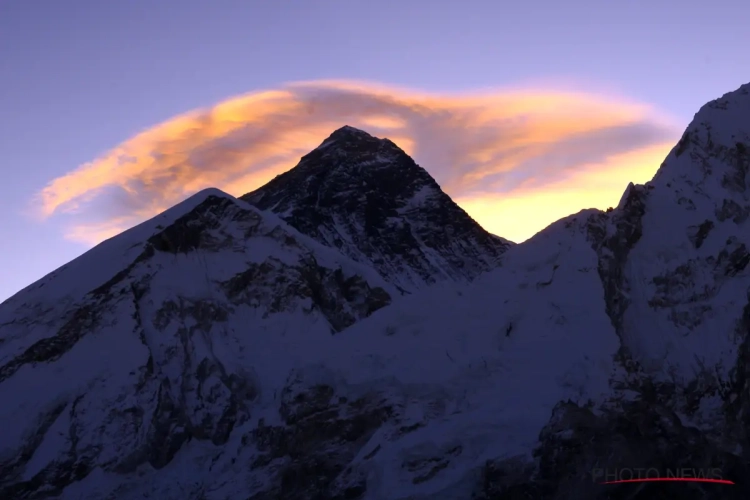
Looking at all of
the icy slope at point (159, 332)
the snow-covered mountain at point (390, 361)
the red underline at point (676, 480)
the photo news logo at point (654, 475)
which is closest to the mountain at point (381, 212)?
the icy slope at point (159, 332)

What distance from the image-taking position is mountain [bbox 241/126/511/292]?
4936 inches

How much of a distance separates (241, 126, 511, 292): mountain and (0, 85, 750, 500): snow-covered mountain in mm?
16338

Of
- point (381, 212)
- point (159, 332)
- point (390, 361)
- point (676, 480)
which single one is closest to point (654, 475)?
point (676, 480)

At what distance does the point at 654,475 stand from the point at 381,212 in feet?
172

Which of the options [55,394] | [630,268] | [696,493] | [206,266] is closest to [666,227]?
[630,268]

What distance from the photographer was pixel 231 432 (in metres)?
93.6

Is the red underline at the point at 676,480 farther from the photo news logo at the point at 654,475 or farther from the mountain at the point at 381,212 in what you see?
the mountain at the point at 381,212

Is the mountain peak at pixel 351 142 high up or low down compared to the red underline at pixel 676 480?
up

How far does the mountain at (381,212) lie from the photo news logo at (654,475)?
40.8 metres

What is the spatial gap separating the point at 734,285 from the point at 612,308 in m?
8.42

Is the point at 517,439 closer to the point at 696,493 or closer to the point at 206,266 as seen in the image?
the point at 696,493

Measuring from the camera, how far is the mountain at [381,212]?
411ft

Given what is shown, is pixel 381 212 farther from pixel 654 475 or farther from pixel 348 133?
pixel 654 475

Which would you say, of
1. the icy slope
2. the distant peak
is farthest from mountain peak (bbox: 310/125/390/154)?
the icy slope
